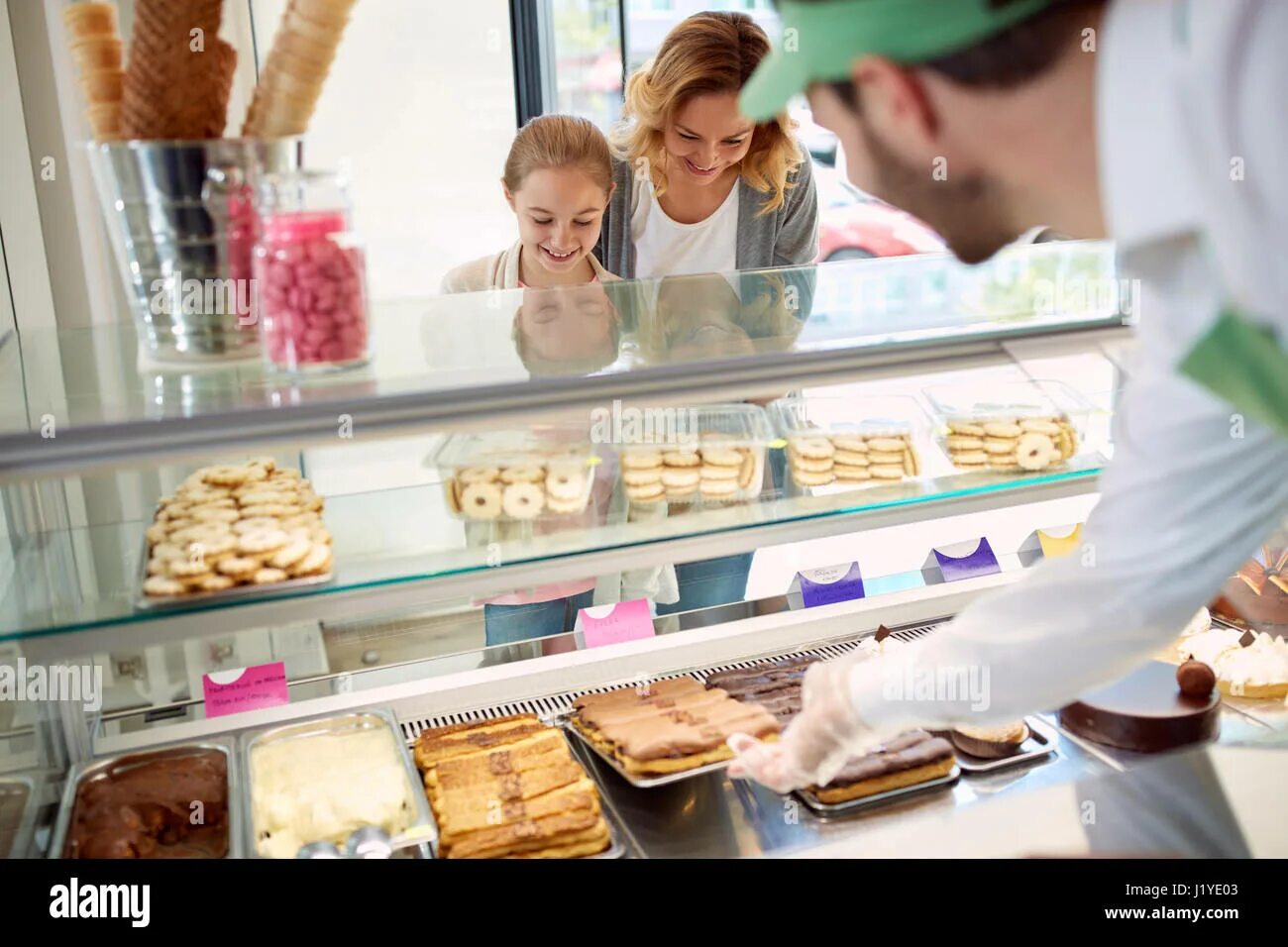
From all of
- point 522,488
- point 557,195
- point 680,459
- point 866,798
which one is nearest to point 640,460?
point 680,459

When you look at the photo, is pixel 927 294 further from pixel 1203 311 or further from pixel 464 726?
pixel 464 726

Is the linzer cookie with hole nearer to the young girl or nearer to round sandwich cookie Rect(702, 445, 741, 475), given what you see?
round sandwich cookie Rect(702, 445, 741, 475)

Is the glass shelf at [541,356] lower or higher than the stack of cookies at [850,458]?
higher

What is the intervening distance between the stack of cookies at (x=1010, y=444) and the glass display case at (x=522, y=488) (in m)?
0.03

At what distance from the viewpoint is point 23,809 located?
77.7 inches

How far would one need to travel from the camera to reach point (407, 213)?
5.25m

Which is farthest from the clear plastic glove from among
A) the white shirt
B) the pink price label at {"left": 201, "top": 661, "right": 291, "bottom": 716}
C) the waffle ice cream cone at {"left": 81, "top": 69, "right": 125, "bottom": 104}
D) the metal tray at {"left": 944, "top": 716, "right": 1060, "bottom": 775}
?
the waffle ice cream cone at {"left": 81, "top": 69, "right": 125, "bottom": 104}

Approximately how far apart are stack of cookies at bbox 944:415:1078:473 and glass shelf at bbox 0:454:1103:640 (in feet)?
0.13

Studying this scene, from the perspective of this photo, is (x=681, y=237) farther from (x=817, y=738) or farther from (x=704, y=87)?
(x=817, y=738)

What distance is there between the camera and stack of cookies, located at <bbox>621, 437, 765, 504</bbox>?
6.43ft

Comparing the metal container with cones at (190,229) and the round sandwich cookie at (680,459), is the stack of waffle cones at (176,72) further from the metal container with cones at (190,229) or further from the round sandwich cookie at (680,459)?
the round sandwich cookie at (680,459)

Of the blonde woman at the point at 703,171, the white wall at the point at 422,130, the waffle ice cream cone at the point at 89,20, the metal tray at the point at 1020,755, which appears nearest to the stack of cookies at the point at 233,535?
the waffle ice cream cone at the point at 89,20

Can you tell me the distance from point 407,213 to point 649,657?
3.34 m

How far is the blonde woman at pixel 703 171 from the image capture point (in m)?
3.15
